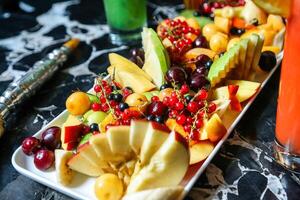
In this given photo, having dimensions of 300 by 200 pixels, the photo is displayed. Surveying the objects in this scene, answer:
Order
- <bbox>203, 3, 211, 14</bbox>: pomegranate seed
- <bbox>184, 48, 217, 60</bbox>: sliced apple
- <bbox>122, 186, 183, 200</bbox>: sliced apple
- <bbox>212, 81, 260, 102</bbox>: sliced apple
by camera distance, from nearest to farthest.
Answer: <bbox>122, 186, 183, 200</bbox>: sliced apple, <bbox>212, 81, 260, 102</bbox>: sliced apple, <bbox>184, 48, 217, 60</bbox>: sliced apple, <bbox>203, 3, 211, 14</bbox>: pomegranate seed

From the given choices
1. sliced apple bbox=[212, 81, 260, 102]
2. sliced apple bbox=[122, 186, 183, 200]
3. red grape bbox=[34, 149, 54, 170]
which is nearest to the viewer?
sliced apple bbox=[122, 186, 183, 200]

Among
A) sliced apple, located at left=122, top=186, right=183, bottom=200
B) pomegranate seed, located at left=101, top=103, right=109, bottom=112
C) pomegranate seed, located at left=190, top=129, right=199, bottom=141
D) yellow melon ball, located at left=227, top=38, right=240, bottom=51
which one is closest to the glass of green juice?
yellow melon ball, located at left=227, top=38, right=240, bottom=51

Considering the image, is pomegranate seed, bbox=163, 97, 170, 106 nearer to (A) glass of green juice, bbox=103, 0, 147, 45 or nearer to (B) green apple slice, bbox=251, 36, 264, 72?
(B) green apple slice, bbox=251, 36, 264, 72

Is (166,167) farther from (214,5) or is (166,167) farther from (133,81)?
(214,5)

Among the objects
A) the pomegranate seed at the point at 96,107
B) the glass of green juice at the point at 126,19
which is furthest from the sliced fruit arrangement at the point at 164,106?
the glass of green juice at the point at 126,19

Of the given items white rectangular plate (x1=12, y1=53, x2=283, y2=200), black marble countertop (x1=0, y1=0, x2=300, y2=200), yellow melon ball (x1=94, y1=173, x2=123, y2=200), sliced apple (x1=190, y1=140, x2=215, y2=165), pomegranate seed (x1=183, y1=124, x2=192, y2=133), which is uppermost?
pomegranate seed (x1=183, y1=124, x2=192, y2=133)

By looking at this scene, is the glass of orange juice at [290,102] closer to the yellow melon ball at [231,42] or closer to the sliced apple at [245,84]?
the sliced apple at [245,84]
